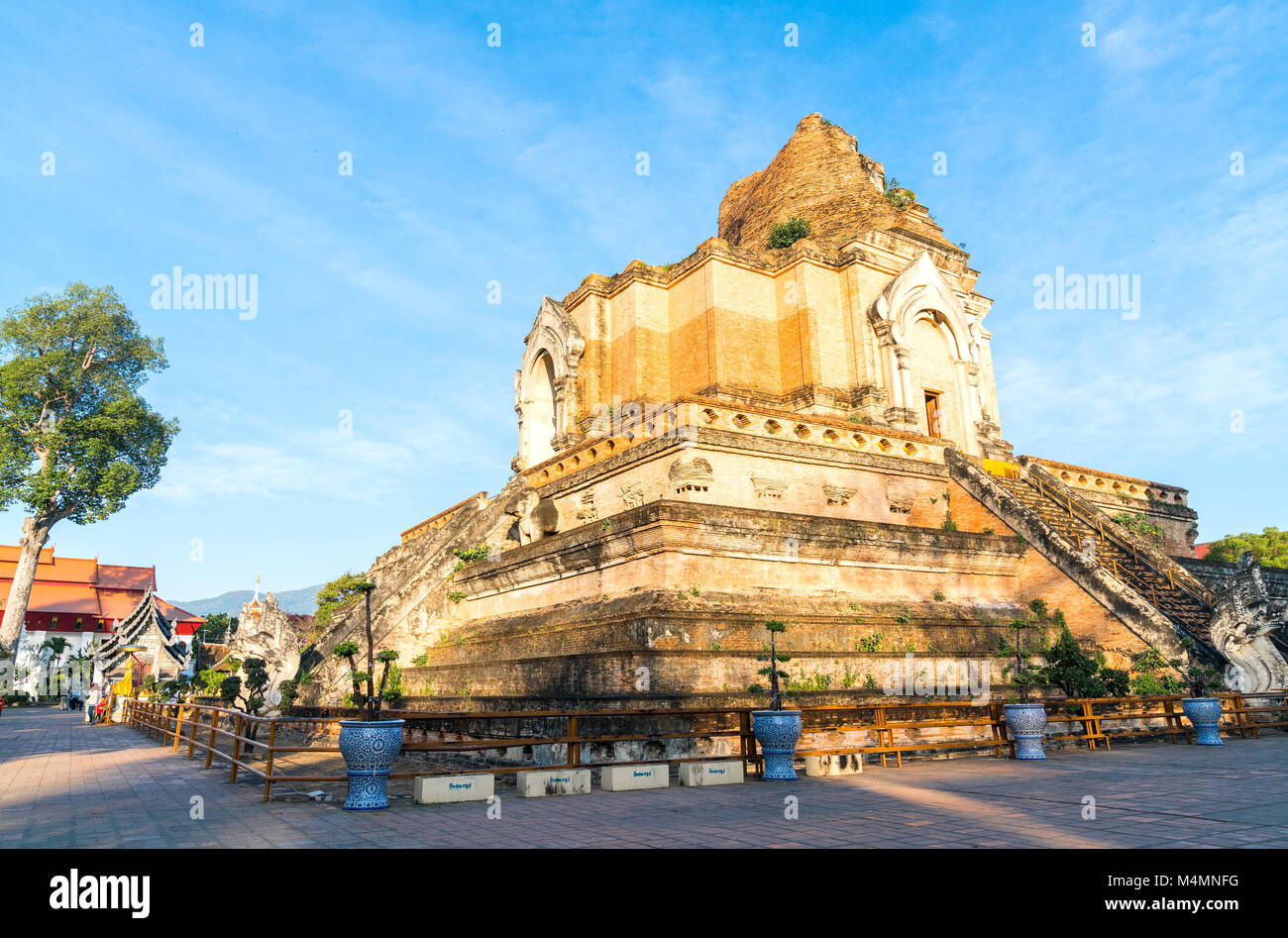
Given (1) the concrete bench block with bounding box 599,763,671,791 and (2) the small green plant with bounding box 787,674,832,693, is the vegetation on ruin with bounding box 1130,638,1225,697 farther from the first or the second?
(1) the concrete bench block with bounding box 599,763,671,791

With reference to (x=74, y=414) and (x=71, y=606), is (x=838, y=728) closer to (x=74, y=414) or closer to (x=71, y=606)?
(x=74, y=414)

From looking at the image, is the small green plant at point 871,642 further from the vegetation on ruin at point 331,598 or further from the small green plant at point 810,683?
the vegetation on ruin at point 331,598

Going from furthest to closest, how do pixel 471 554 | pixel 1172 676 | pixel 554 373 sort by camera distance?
pixel 554 373, pixel 471 554, pixel 1172 676

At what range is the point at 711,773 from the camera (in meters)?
9.68

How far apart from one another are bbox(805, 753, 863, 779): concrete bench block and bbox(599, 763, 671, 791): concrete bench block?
75.5 inches

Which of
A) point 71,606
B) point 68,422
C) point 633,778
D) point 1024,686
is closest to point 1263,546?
point 1024,686

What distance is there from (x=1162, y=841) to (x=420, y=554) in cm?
1867

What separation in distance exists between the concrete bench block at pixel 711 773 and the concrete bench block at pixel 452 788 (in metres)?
2.32

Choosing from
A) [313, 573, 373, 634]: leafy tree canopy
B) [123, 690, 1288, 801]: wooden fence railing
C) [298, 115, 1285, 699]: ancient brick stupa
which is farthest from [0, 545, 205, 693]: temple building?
[123, 690, 1288, 801]: wooden fence railing

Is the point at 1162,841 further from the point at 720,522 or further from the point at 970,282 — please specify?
the point at 970,282

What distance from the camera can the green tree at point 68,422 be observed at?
3575 centimetres

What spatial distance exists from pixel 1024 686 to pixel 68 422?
4012cm

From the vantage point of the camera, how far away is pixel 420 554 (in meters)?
21.6
